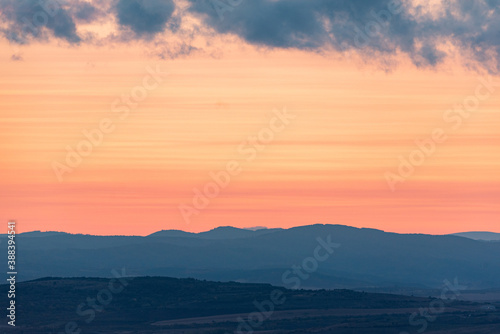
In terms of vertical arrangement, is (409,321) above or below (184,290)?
below

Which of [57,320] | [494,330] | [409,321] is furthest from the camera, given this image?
[57,320]

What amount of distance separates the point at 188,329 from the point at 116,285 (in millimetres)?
38442

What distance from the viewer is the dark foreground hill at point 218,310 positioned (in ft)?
Answer: 325

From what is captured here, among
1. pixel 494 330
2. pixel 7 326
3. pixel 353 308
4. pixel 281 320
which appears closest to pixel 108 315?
pixel 7 326

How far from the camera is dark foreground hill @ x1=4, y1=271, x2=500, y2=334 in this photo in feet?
325

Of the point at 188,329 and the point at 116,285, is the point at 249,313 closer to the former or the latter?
the point at 188,329

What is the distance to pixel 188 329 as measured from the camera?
9825 cm

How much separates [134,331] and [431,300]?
167 ft

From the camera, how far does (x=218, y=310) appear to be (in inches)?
4582

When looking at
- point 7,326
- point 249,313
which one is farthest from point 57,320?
point 249,313

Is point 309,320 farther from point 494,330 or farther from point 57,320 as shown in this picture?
point 57,320

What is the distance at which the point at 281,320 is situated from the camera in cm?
10362

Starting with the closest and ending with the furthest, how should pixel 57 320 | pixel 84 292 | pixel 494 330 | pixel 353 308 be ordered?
pixel 494 330, pixel 57 320, pixel 353 308, pixel 84 292

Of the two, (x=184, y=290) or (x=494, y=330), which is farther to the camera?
(x=184, y=290)
